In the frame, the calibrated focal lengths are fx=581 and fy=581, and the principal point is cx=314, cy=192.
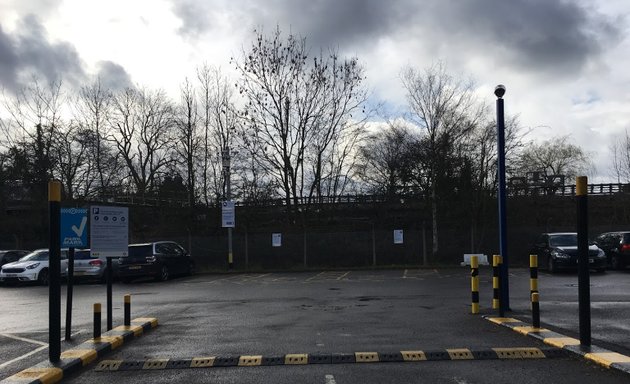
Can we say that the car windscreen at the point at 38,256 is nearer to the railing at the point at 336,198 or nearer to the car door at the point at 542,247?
the railing at the point at 336,198

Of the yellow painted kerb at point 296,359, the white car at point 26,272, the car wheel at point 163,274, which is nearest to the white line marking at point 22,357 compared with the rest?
the yellow painted kerb at point 296,359

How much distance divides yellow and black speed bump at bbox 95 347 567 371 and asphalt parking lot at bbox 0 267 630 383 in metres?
0.17

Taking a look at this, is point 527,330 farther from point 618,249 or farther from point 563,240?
point 618,249

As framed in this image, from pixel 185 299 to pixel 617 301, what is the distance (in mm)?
10629

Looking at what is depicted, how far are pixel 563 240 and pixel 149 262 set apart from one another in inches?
639

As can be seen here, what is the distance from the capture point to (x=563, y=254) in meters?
21.2

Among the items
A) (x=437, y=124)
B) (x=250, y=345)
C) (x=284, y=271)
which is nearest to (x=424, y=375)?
(x=250, y=345)

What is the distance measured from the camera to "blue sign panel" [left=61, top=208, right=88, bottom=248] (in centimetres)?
899

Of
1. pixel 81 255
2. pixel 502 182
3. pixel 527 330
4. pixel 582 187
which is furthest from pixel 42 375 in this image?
pixel 81 255

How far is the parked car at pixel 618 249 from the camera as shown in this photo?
23.0 m

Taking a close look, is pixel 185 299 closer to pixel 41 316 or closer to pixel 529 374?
pixel 41 316

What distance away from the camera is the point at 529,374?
6719 mm

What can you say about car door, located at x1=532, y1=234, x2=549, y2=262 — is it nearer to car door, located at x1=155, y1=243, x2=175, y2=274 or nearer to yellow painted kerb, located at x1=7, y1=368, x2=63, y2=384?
car door, located at x1=155, y1=243, x2=175, y2=274

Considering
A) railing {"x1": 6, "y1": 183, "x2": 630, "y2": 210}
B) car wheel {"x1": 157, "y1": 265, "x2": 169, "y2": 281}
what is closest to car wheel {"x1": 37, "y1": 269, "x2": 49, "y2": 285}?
car wheel {"x1": 157, "y1": 265, "x2": 169, "y2": 281}
